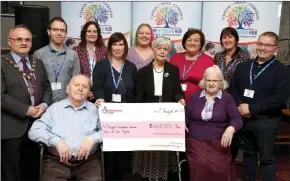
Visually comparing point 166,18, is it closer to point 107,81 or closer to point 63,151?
point 107,81

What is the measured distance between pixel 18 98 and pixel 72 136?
2.16ft

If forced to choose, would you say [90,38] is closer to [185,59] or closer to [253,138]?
[185,59]

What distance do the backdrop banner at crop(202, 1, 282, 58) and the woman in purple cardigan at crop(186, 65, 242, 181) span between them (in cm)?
132

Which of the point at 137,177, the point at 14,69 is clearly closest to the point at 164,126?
the point at 137,177

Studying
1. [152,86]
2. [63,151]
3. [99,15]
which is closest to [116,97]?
[152,86]

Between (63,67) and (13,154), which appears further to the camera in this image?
(63,67)

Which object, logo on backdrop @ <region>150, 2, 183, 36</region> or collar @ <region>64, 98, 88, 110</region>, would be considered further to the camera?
logo on backdrop @ <region>150, 2, 183, 36</region>

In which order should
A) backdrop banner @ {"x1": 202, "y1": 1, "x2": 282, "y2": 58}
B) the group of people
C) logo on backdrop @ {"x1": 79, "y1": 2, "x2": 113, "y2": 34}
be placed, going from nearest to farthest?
1. the group of people
2. backdrop banner @ {"x1": 202, "y1": 1, "x2": 282, "y2": 58}
3. logo on backdrop @ {"x1": 79, "y1": 2, "x2": 113, "y2": 34}

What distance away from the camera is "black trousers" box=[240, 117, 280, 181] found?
334cm

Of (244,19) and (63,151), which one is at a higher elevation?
(244,19)

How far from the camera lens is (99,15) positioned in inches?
182

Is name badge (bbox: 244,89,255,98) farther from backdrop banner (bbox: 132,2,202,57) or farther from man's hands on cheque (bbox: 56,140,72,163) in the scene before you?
man's hands on cheque (bbox: 56,140,72,163)

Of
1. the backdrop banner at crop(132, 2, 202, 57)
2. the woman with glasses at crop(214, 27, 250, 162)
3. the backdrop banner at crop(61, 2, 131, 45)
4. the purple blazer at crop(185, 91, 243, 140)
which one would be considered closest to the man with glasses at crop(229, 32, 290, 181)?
the purple blazer at crop(185, 91, 243, 140)

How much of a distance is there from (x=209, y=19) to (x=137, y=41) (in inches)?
46.5
